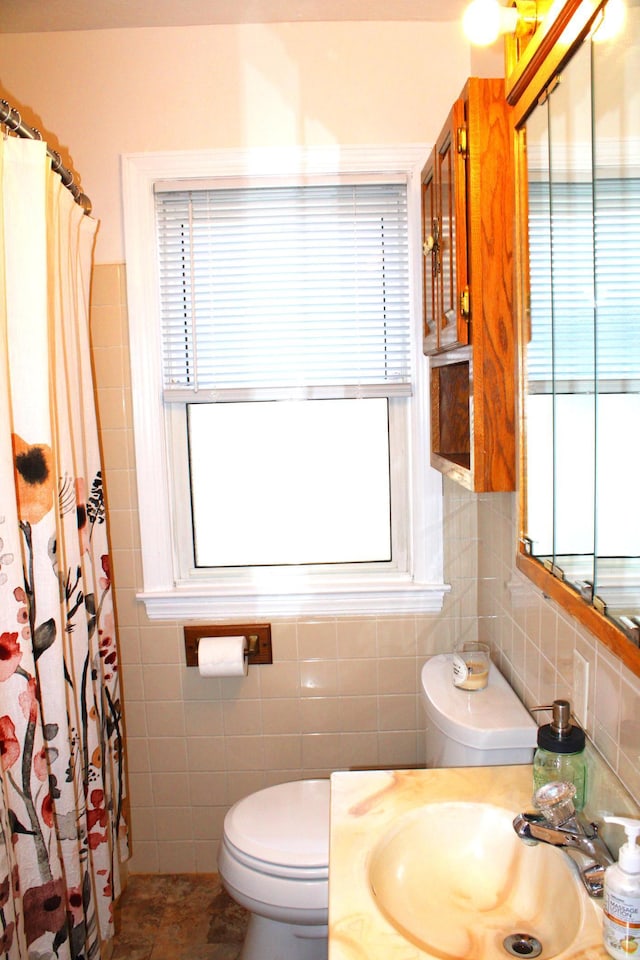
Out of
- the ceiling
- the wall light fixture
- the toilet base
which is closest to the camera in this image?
the wall light fixture

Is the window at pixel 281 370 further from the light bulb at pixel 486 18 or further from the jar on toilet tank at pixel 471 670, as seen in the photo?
the light bulb at pixel 486 18

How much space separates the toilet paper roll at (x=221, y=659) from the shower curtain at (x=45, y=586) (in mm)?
306

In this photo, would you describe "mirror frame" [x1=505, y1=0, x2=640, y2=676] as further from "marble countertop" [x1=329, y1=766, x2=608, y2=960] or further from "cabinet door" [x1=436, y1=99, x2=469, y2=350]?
"marble countertop" [x1=329, y1=766, x2=608, y2=960]

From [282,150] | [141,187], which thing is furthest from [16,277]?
[282,150]

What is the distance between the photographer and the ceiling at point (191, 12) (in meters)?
1.91

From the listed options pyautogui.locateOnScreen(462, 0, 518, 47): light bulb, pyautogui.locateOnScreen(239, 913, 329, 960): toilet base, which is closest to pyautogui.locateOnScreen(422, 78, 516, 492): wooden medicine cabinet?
pyautogui.locateOnScreen(462, 0, 518, 47): light bulb

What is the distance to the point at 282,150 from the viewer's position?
206 centimetres

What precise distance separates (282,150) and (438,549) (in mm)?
1223

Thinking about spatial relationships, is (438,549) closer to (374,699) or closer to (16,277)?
(374,699)

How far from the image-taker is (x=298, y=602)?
219 centimetres

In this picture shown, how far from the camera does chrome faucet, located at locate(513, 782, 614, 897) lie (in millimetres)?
1021

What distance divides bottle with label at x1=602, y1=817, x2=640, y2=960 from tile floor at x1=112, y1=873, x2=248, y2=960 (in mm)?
1433

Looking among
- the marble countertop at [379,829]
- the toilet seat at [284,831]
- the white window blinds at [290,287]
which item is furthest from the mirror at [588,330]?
the toilet seat at [284,831]

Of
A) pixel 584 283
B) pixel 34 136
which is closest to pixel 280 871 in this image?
pixel 584 283
